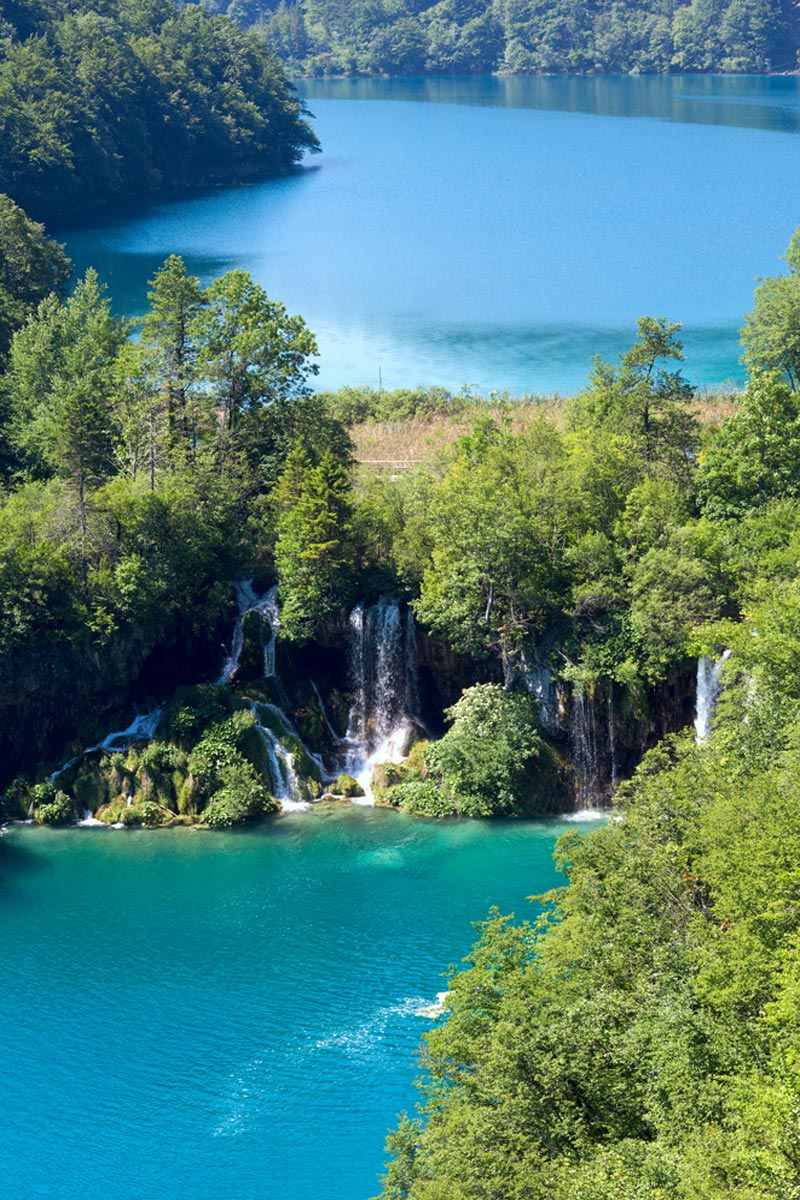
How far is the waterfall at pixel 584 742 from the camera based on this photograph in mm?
48219

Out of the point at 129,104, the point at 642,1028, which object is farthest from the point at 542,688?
the point at 129,104

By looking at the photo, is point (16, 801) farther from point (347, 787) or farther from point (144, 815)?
point (347, 787)

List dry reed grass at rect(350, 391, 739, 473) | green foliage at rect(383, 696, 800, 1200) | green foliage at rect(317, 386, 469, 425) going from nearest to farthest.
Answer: green foliage at rect(383, 696, 800, 1200) → dry reed grass at rect(350, 391, 739, 473) → green foliage at rect(317, 386, 469, 425)

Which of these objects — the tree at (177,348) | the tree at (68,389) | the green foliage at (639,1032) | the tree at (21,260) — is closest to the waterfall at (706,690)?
the green foliage at (639,1032)

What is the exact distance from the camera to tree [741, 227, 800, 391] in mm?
61750

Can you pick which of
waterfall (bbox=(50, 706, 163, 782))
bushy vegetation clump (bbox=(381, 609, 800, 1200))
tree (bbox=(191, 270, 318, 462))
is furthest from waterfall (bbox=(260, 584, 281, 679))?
bushy vegetation clump (bbox=(381, 609, 800, 1200))

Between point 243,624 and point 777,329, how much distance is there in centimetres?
2844

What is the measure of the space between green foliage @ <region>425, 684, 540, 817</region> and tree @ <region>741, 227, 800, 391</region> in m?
23.3

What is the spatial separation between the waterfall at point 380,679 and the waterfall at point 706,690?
34.9 ft

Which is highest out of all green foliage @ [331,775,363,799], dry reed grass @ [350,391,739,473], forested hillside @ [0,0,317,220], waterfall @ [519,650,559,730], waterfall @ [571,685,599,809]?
forested hillside @ [0,0,317,220]

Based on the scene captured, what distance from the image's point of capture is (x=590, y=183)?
466ft

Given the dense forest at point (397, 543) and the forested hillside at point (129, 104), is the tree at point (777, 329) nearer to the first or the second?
the dense forest at point (397, 543)

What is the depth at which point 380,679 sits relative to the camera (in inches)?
2025

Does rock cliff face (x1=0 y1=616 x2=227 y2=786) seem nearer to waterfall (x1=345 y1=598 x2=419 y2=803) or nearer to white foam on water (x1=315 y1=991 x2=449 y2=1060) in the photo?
waterfall (x1=345 y1=598 x2=419 y2=803)
